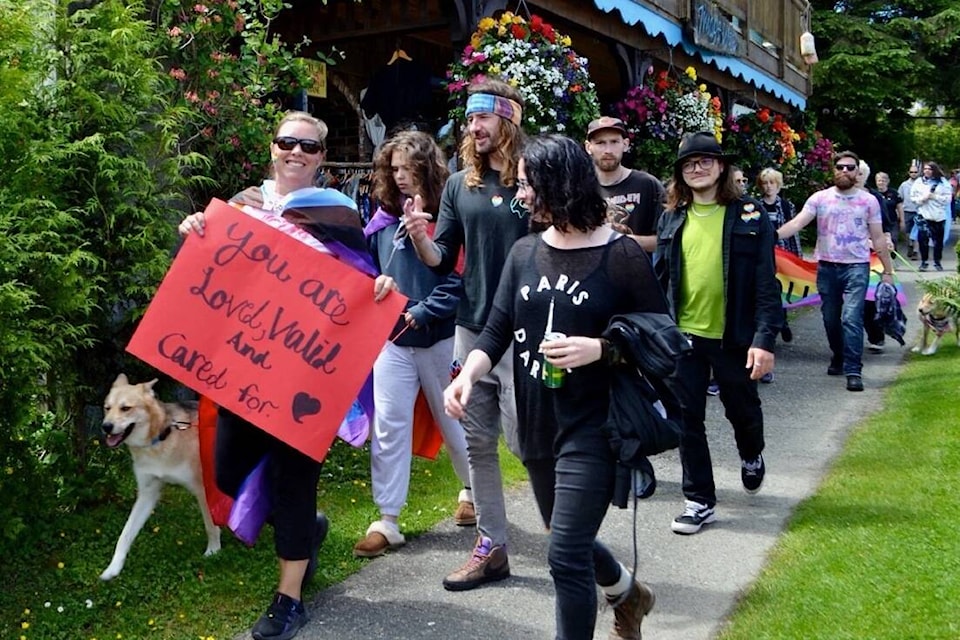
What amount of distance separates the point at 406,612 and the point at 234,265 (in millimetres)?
1557

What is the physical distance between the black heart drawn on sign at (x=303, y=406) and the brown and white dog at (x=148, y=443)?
90 centimetres

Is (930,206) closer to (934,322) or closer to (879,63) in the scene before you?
(879,63)

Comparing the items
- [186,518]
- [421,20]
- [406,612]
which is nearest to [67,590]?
[186,518]

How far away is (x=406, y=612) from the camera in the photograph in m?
4.09

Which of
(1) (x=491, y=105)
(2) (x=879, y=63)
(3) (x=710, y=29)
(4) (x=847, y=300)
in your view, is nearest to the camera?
(1) (x=491, y=105)

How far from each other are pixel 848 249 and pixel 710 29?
4255mm

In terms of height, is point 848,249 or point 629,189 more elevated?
point 629,189

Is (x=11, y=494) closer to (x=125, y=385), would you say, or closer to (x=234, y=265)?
(x=125, y=385)

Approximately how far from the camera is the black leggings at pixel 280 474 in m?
Result: 3.81

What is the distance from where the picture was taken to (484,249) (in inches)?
168

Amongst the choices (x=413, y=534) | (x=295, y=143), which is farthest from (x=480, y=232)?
(x=413, y=534)

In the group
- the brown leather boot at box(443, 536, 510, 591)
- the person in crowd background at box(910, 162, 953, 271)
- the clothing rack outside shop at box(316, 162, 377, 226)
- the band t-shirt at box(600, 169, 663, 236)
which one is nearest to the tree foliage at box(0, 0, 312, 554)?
the brown leather boot at box(443, 536, 510, 591)

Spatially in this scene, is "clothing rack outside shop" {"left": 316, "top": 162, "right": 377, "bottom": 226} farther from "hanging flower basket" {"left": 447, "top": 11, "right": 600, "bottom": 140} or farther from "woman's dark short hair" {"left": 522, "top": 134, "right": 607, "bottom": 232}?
"woman's dark short hair" {"left": 522, "top": 134, "right": 607, "bottom": 232}

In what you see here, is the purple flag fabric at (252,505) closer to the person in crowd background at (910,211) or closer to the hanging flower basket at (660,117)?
the hanging flower basket at (660,117)
